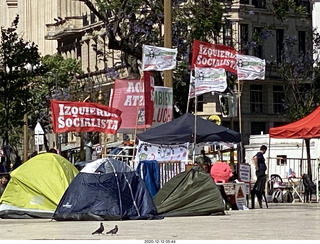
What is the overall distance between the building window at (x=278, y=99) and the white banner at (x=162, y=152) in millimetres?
41943

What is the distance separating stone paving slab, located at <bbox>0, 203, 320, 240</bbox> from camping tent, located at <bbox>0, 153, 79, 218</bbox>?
74 cm

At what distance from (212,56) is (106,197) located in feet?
21.0

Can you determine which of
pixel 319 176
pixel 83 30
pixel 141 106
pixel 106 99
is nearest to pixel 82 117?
A: pixel 141 106

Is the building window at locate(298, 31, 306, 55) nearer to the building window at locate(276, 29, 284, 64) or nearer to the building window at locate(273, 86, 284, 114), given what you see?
the building window at locate(276, 29, 284, 64)

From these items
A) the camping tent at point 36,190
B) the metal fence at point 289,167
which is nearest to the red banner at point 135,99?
the camping tent at point 36,190

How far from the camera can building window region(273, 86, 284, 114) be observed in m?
68.4

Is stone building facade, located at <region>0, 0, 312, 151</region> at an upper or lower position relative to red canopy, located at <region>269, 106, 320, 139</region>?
upper

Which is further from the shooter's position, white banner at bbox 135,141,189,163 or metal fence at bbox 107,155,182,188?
white banner at bbox 135,141,189,163

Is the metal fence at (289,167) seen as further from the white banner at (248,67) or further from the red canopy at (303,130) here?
the white banner at (248,67)

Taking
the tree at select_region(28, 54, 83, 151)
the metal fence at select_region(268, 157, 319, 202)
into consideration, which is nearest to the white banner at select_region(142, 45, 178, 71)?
the metal fence at select_region(268, 157, 319, 202)

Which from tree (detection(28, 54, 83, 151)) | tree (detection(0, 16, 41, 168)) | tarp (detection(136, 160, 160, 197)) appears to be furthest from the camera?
tree (detection(28, 54, 83, 151))

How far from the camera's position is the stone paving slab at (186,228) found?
1630cm

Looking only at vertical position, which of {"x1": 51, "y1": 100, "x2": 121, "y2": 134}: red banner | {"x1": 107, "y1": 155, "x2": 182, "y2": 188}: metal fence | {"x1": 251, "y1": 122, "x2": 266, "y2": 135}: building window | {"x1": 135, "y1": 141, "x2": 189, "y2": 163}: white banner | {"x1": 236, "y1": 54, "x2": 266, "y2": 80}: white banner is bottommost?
{"x1": 107, "y1": 155, "x2": 182, "y2": 188}: metal fence
